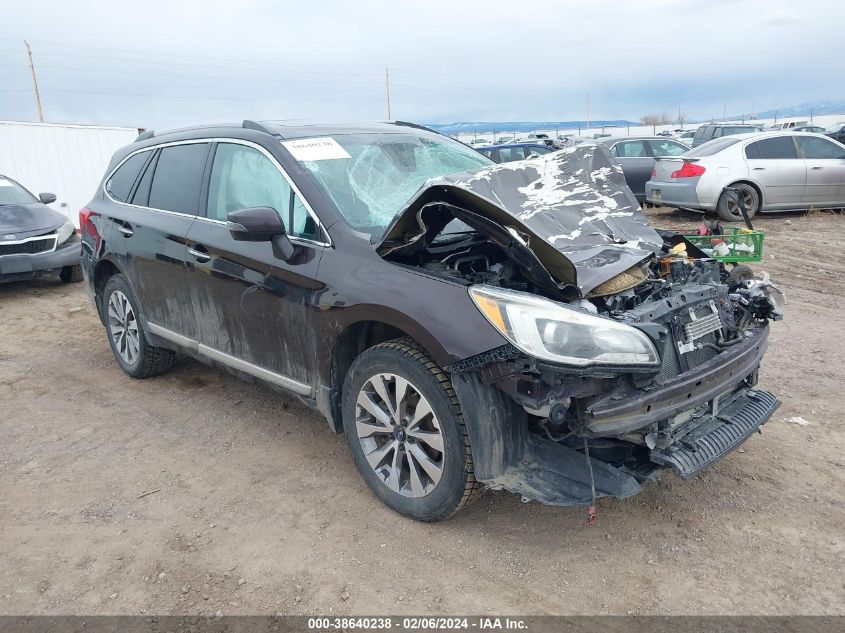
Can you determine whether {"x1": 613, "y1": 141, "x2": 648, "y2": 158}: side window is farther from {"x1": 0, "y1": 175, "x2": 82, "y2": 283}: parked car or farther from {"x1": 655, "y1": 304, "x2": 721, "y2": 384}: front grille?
{"x1": 655, "y1": 304, "x2": 721, "y2": 384}: front grille

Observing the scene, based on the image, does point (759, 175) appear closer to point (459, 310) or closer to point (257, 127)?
point (257, 127)

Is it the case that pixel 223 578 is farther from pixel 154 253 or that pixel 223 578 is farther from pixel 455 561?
pixel 154 253

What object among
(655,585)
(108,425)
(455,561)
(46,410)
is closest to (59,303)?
(46,410)

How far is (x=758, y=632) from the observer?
2.44 m

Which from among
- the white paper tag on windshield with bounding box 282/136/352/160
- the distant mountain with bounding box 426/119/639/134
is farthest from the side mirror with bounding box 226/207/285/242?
the distant mountain with bounding box 426/119/639/134

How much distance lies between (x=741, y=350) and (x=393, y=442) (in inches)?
65.7

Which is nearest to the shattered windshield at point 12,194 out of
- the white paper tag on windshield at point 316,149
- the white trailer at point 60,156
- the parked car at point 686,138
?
the white trailer at point 60,156

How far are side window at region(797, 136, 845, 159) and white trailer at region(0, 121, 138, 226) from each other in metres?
12.9

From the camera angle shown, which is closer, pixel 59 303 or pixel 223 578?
pixel 223 578

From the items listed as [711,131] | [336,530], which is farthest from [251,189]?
[711,131]

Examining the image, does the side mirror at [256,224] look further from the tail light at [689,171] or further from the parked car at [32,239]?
the tail light at [689,171]

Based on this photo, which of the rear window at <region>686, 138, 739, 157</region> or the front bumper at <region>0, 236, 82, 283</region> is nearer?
the front bumper at <region>0, 236, 82, 283</region>

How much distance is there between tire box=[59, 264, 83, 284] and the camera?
9.22 meters

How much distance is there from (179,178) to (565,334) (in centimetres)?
300
